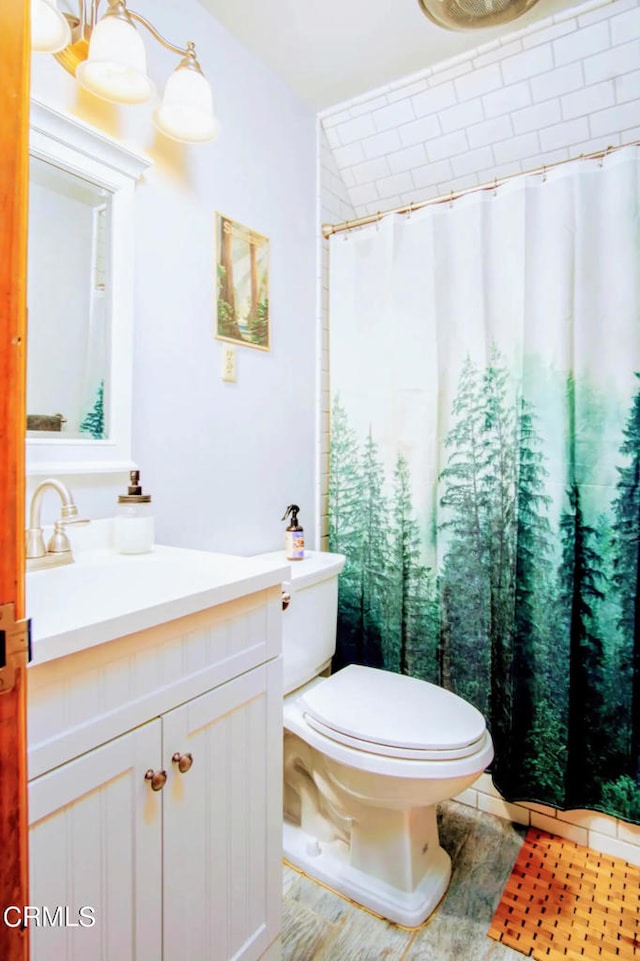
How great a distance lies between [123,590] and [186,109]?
110 cm

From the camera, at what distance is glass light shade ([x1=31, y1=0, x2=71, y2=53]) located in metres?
0.96

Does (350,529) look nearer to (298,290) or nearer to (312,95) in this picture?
(298,290)

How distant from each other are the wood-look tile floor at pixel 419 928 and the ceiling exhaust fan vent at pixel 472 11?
225 centimetres

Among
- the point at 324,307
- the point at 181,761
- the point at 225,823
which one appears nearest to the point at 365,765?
the point at 225,823

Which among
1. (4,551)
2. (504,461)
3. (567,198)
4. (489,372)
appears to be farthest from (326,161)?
(4,551)

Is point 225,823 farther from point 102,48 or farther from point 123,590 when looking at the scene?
point 102,48

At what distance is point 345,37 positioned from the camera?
1.52m

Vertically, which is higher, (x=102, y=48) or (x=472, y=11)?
(x=472, y=11)

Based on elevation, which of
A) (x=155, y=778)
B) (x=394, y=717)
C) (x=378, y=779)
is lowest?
(x=378, y=779)

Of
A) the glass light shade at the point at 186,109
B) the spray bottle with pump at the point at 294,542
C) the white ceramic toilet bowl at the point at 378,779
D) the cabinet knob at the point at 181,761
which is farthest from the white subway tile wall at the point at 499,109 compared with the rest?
the cabinet knob at the point at 181,761

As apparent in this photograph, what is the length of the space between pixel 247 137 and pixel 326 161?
0.43 metres

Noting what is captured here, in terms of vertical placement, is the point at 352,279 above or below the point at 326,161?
below

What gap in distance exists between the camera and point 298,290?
1.81m

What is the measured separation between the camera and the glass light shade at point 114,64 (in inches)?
40.8
